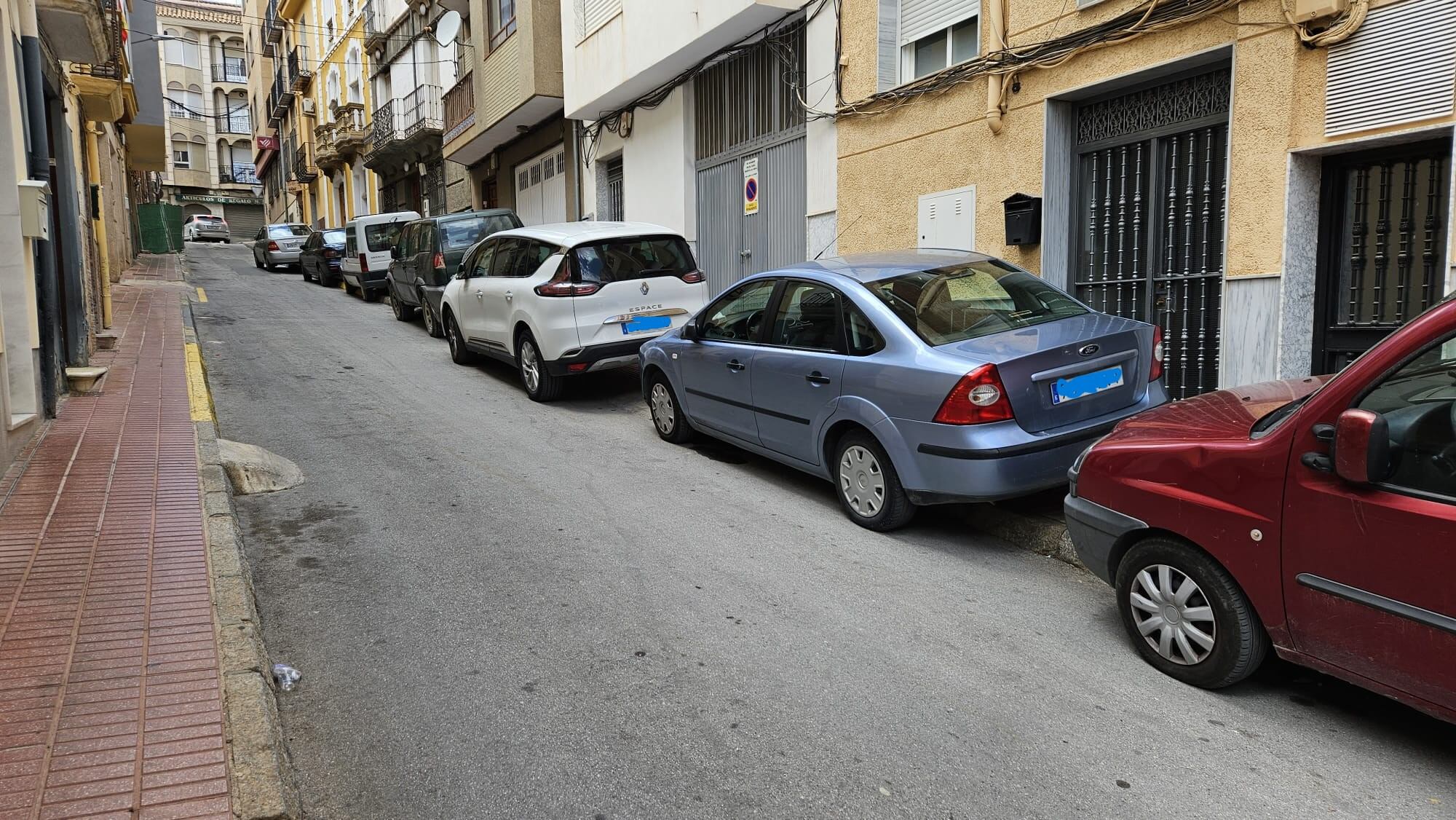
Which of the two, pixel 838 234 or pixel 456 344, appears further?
pixel 456 344

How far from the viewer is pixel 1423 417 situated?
3.09 m

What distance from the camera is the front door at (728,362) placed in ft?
22.3

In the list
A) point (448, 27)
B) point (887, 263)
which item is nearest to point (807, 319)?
point (887, 263)

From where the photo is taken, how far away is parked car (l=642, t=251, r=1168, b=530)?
16.8 feet

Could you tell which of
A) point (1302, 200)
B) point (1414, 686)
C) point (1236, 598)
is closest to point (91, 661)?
point (1236, 598)

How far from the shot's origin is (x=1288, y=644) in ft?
11.3

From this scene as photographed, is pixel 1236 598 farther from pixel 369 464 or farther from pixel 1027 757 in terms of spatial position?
pixel 369 464

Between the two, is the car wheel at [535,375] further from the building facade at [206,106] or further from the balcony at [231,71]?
the balcony at [231,71]

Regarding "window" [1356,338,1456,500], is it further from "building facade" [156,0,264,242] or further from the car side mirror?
"building facade" [156,0,264,242]

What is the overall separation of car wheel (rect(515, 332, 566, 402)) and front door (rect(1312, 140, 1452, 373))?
6.54 meters

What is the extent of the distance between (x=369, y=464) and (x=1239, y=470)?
576 centimetres

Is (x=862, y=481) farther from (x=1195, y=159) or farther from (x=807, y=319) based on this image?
(x=1195, y=159)

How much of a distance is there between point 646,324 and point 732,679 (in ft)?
19.9

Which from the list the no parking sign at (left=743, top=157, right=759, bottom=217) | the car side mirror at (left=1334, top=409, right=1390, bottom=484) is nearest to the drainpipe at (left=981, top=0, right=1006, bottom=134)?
the no parking sign at (left=743, top=157, right=759, bottom=217)
